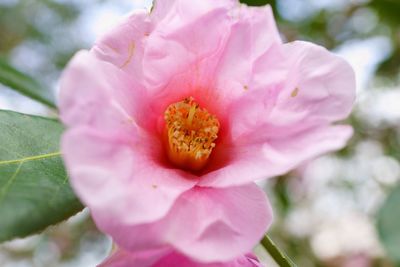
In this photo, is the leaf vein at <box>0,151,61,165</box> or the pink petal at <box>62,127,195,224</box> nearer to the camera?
the pink petal at <box>62,127,195,224</box>

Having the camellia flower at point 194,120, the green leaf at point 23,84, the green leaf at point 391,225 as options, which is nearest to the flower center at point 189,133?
the camellia flower at point 194,120

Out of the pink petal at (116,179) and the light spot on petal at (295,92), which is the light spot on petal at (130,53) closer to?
the pink petal at (116,179)

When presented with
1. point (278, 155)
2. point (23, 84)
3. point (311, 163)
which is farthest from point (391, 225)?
point (311, 163)

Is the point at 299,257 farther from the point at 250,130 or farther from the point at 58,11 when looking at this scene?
the point at 250,130

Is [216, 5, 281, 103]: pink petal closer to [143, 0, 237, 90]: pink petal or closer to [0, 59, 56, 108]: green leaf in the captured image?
[143, 0, 237, 90]: pink petal

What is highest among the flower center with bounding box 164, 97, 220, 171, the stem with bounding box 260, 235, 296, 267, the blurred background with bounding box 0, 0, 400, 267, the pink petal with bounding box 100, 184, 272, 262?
the pink petal with bounding box 100, 184, 272, 262

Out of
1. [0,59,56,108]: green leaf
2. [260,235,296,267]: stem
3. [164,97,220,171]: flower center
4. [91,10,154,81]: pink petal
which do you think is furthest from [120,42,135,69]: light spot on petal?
[0,59,56,108]: green leaf
